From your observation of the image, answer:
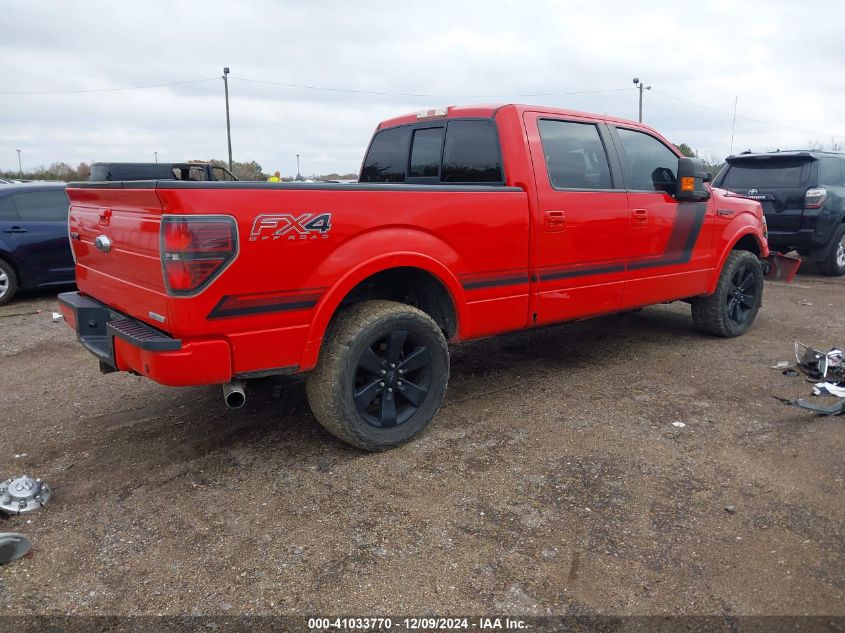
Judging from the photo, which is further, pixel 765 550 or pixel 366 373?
pixel 366 373

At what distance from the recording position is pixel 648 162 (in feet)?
17.1

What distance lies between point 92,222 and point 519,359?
11.0ft

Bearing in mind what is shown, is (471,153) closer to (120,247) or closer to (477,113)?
(477,113)

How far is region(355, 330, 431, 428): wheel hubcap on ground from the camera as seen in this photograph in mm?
3586

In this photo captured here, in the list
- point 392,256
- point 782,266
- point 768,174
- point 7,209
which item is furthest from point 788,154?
point 7,209

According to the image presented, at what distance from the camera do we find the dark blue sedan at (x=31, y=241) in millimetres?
8141

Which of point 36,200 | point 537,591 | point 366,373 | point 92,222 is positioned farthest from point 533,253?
point 36,200

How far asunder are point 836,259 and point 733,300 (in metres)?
4.91

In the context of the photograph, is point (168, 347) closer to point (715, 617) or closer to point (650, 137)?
point (715, 617)

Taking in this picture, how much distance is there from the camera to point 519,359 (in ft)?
18.2

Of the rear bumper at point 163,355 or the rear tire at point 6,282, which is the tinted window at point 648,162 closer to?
the rear bumper at point 163,355

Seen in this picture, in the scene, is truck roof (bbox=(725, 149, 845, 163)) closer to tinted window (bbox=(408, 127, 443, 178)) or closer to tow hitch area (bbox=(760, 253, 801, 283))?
tow hitch area (bbox=(760, 253, 801, 283))

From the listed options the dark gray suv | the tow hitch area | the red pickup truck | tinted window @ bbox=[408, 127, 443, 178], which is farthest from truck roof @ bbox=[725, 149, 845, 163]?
tinted window @ bbox=[408, 127, 443, 178]

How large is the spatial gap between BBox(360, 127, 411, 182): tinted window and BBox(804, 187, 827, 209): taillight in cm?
697
